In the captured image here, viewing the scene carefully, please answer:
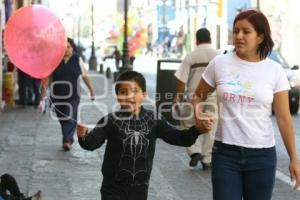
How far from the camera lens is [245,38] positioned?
4.29 m

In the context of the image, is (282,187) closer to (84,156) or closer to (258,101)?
(84,156)

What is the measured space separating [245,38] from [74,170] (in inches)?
193

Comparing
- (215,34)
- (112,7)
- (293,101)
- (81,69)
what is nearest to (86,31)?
(112,7)

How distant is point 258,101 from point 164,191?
11.4 ft

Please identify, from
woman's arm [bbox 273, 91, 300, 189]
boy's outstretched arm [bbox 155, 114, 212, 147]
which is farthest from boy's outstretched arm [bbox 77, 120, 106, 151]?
woman's arm [bbox 273, 91, 300, 189]

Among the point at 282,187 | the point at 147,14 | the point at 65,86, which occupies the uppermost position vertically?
the point at 147,14

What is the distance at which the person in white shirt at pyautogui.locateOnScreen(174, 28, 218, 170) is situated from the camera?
29.6 ft

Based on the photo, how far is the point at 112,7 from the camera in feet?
341

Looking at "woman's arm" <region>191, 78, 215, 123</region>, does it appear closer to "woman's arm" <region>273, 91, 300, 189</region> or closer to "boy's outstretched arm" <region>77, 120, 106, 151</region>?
"woman's arm" <region>273, 91, 300, 189</region>

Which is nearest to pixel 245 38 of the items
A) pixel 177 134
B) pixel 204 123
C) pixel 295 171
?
pixel 204 123

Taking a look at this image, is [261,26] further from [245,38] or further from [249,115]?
[249,115]

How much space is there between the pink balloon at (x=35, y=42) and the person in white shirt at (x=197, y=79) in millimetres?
3970

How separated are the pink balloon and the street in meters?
2.49

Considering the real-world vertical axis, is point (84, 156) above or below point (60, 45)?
below
